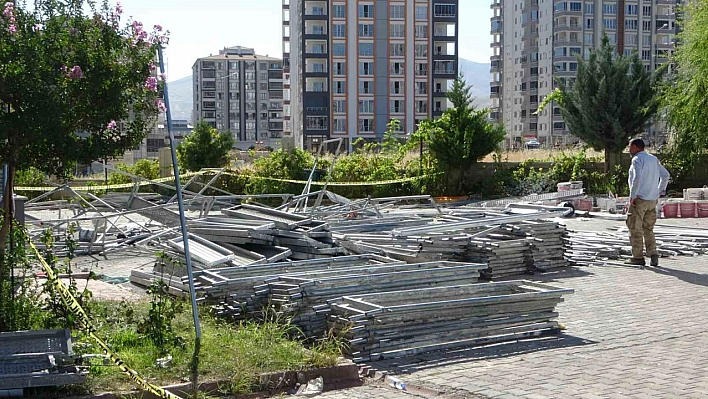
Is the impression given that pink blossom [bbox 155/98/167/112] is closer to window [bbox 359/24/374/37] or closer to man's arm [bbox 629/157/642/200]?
man's arm [bbox 629/157/642/200]

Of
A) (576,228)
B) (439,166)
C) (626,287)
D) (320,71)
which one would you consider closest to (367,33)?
(320,71)

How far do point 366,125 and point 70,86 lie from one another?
86.4 meters

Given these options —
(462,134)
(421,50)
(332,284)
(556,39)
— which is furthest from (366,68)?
(332,284)

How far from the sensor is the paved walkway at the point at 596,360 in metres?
7.07

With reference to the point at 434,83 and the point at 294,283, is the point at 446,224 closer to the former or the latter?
the point at 294,283

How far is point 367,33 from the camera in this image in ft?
306

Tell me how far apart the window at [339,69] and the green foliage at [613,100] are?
194 ft

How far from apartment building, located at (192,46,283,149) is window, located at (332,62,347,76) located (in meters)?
71.7

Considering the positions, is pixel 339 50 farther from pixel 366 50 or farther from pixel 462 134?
pixel 462 134

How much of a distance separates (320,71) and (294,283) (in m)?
85.6

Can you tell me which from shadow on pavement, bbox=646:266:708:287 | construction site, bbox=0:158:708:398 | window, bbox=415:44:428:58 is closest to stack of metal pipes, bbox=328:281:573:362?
construction site, bbox=0:158:708:398

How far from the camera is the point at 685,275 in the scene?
13234 mm

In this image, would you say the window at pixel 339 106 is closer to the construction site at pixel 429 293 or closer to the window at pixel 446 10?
the window at pixel 446 10

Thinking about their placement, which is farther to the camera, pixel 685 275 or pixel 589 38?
pixel 589 38
